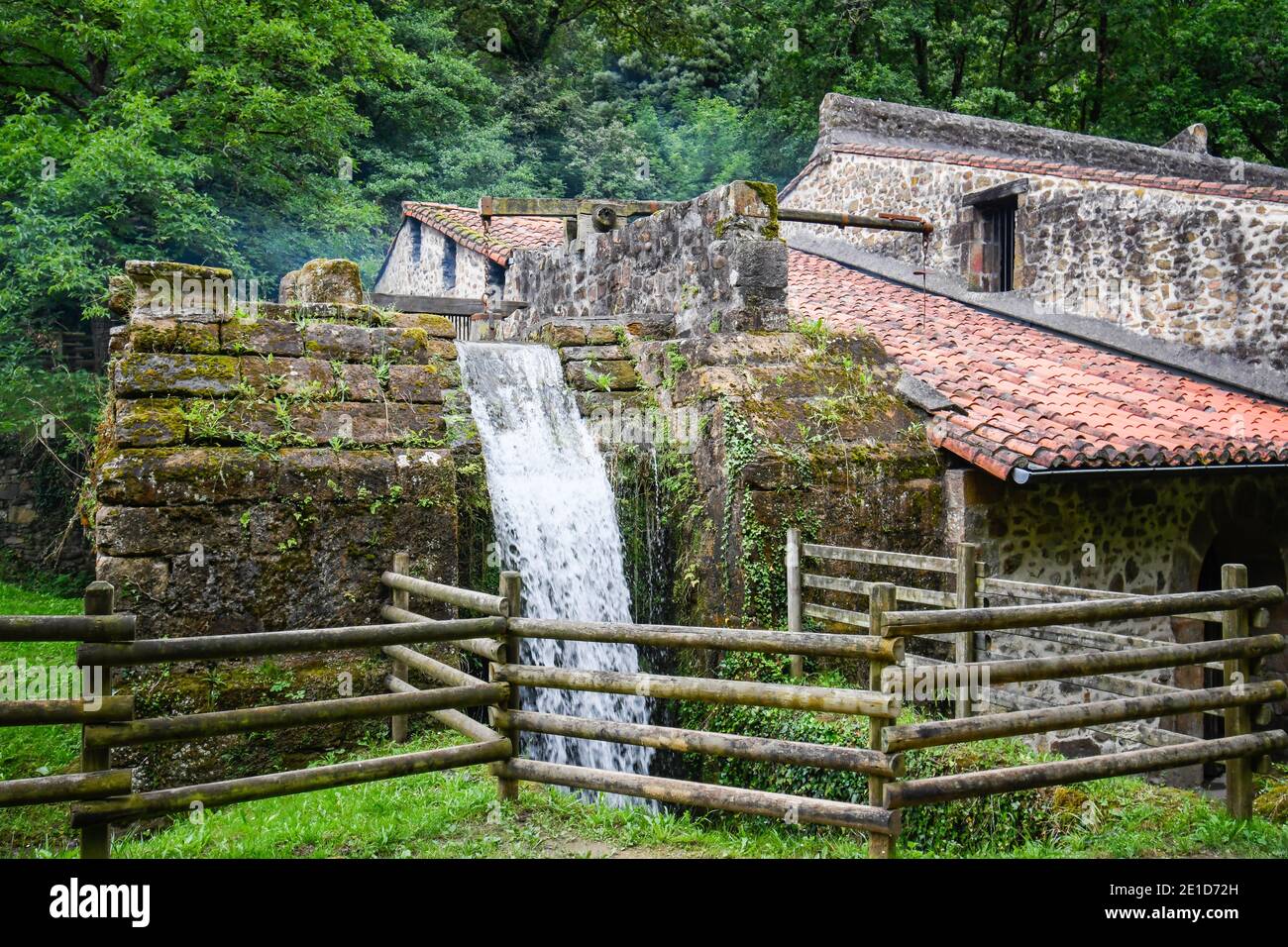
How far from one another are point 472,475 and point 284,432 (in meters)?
1.38

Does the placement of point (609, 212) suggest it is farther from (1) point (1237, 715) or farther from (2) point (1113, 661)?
(1) point (1237, 715)

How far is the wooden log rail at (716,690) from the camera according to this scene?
429 cm

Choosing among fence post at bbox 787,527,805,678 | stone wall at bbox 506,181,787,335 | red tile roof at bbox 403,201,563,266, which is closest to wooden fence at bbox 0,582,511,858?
fence post at bbox 787,527,805,678

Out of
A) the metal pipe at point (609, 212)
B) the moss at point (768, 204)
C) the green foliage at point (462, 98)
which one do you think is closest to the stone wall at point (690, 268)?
the moss at point (768, 204)

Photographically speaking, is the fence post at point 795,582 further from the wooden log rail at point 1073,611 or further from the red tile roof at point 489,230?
the red tile roof at point 489,230

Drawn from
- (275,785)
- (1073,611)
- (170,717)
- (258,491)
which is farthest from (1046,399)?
(170,717)

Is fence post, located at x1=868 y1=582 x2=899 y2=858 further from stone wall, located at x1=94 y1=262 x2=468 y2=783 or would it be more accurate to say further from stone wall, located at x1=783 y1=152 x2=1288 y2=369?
stone wall, located at x1=783 y1=152 x2=1288 y2=369

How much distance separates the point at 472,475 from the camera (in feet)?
23.7

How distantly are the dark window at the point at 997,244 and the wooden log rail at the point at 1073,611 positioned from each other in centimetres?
841

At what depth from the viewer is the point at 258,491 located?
6.11 m

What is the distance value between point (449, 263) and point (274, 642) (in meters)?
13.9
